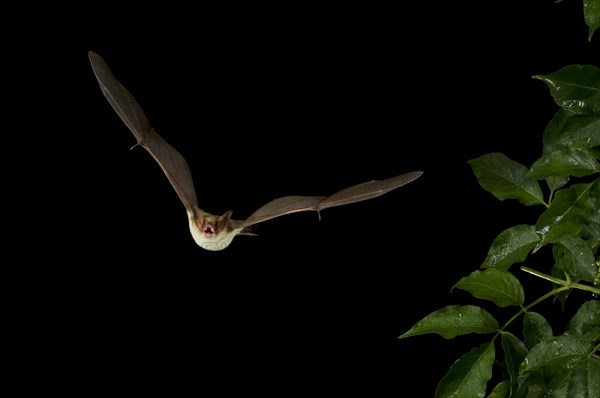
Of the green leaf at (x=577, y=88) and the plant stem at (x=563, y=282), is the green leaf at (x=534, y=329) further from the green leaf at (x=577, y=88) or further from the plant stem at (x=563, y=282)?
the green leaf at (x=577, y=88)

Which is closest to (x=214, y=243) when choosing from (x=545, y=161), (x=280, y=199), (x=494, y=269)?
(x=280, y=199)

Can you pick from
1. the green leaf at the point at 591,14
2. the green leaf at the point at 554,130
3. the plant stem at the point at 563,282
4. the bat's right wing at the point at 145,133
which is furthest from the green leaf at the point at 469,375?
the bat's right wing at the point at 145,133

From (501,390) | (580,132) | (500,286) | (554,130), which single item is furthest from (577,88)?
(501,390)

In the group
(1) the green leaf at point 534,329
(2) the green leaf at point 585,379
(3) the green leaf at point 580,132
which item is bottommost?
(2) the green leaf at point 585,379

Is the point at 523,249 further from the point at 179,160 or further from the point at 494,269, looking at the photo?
the point at 179,160

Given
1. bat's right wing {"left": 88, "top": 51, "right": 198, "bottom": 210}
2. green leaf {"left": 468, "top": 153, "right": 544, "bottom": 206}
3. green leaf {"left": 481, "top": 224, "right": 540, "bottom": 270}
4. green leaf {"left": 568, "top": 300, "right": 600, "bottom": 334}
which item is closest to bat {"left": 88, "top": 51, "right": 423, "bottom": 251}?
bat's right wing {"left": 88, "top": 51, "right": 198, "bottom": 210}
